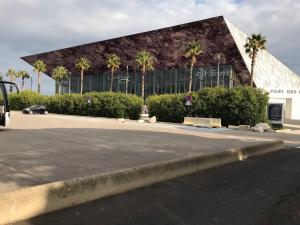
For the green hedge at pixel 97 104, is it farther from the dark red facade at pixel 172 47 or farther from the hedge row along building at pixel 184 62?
the hedge row along building at pixel 184 62

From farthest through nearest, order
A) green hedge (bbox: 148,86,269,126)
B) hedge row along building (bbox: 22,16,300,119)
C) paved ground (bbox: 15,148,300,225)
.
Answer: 1. hedge row along building (bbox: 22,16,300,119)
2. green hedge (bbox: 148,86,269,126)
3. paved ground (bbox: 15,148,300,225)

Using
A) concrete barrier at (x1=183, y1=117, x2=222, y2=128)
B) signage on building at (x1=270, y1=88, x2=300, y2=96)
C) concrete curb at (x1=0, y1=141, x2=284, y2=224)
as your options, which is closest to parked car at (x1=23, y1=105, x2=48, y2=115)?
concrete barrier at (x1=183, y1=117, x2=222, y2=128)

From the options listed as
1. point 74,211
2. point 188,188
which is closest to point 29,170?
point 74,211

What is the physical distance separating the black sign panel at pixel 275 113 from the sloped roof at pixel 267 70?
2651 centimetres

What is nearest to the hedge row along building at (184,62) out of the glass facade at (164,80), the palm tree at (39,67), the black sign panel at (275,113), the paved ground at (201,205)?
the glass facade at (164,80)

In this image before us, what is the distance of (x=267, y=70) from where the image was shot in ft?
279

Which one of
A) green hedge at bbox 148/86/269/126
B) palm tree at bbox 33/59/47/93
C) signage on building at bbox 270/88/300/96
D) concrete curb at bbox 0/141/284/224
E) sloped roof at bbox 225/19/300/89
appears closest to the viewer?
concrete curb at bbox 0/141/284/224

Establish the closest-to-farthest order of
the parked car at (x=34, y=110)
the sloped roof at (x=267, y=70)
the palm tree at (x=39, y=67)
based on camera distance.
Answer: the parked car at (x=34, y=110) < the sloped roof at (x=267, y=70) < the palm tree at (x=39, y=67)

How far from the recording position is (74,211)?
650 centimetres

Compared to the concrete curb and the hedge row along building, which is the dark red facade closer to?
the hedge row along building

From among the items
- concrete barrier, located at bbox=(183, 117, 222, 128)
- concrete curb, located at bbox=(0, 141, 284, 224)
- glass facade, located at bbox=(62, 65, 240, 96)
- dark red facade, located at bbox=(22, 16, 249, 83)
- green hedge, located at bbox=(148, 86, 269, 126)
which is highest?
dark red facade, located at bbox=(22, 16, 249, 83)

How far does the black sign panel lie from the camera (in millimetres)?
42156

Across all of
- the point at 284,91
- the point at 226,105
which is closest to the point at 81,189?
the point at 226,105

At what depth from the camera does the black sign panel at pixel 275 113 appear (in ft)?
138
